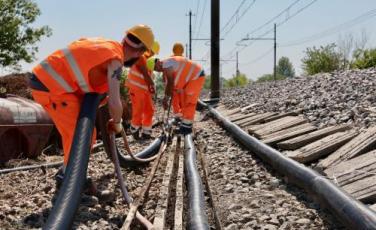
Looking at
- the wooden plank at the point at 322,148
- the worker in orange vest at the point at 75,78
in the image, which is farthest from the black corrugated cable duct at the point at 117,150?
the wooden plank at the point at 322,148

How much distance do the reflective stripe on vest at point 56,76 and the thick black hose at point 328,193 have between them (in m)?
2.14

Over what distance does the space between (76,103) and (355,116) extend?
4.08 meters

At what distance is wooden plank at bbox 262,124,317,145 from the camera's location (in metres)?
6.62

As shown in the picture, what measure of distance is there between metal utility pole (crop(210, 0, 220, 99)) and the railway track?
1278 centimetres

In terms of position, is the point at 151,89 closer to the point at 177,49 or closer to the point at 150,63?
the point at 150,63

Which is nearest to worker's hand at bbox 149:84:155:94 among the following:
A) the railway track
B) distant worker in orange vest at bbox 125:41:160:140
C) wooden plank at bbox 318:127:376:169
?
distant worker in orange vest at bbox 125:41:160:140

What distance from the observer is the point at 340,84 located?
1048 centimetres

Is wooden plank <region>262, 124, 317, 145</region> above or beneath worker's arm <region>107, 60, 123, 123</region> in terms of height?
beneath

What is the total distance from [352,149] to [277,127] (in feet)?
8.84

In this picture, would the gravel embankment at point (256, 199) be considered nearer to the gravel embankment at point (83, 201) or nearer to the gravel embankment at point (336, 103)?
the gravel embankment at point (83, 201)

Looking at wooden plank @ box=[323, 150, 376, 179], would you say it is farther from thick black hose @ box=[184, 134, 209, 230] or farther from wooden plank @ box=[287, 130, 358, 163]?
thick black hose @ box=[184, 134, 209, 230]

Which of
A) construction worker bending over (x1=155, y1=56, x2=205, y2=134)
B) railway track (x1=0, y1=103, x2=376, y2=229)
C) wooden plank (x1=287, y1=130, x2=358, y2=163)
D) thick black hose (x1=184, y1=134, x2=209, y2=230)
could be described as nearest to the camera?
thick black hose (x1=184, y1=134, x2=209, y2=230)

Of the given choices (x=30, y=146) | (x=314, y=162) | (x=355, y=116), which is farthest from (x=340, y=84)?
(x=30, y=146)

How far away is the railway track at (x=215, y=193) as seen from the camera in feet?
12.5
